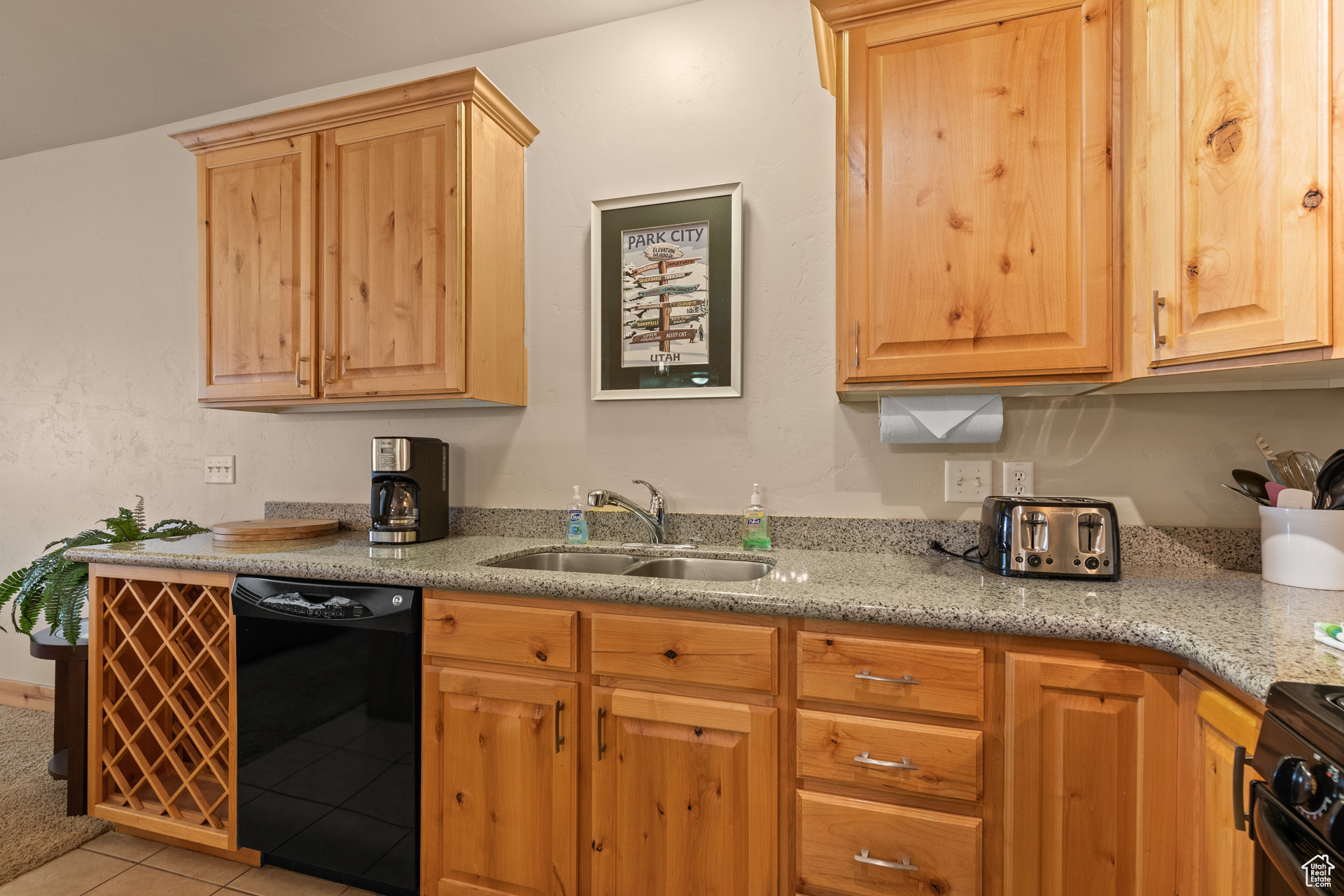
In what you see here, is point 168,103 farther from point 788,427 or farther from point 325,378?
point 788,427

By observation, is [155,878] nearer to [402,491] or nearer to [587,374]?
[402,491]

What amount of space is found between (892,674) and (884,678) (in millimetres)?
18

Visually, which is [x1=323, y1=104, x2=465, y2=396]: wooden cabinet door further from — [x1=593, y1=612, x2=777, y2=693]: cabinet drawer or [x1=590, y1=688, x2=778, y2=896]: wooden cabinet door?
[x1=590, y1=688, x2=778, y2=896]: wooden cabinet door

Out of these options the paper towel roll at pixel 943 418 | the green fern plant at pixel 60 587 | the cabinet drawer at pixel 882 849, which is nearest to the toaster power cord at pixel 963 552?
the paper towel roll at pixel 943 418

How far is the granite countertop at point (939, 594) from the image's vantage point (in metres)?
A: 1.03

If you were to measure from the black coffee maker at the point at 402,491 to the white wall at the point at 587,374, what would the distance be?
214 millimetres

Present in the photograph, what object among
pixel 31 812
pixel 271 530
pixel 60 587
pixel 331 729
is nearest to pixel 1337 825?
pixel 331 729

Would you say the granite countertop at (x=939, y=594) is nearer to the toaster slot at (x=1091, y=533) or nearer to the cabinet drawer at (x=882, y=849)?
the toaster slot at (x=1091, y=533)

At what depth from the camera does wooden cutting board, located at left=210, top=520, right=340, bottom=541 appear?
2061 mm

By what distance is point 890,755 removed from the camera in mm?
1250

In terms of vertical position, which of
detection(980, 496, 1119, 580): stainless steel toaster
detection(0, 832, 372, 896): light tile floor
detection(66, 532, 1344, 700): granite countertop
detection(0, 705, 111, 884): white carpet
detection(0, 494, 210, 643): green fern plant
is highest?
detection(980, 496, 1119, 580): stainless steel toaster

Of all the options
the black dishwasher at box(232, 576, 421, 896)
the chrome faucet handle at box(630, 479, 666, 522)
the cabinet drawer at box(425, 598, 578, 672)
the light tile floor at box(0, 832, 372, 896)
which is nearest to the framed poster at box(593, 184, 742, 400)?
the chrome faucet handle at box(630, 479, 666, 522)

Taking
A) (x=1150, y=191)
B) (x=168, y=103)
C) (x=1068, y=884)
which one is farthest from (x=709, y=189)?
(x=168, y=103)

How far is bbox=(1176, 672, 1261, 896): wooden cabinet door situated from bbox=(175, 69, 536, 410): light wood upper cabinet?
1.81 m
